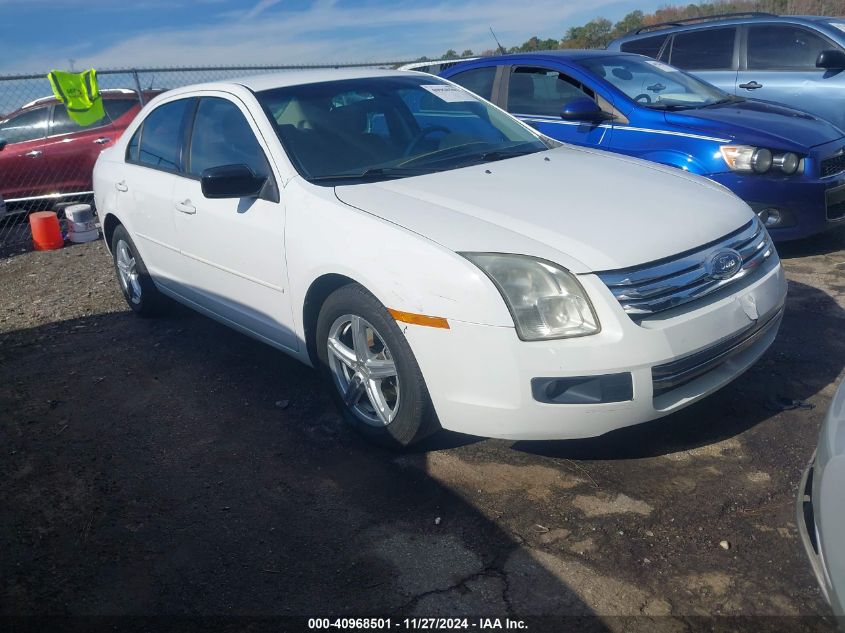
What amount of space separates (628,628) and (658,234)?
1490 mm

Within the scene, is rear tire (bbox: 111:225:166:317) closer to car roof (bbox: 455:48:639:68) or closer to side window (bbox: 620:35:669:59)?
car roof (bbox: 455:48:639:68)

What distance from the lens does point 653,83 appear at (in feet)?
21.2

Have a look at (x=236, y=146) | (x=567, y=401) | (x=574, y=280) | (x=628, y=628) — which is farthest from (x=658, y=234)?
(x=236, y=146)

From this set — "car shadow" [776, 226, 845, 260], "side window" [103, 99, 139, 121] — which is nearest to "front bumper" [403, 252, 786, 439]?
"car shadow" [776, 226, 845, 260]

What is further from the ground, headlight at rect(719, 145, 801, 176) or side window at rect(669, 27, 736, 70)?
side window at rect(669, 27, 736, 70)

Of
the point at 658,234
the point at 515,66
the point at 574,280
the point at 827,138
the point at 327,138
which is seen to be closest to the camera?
the point at 574,280

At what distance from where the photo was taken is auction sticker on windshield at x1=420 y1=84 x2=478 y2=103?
15.0 ft

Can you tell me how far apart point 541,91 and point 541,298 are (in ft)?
14.0

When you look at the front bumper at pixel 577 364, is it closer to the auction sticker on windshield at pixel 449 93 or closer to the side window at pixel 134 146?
the auction sticker on windshield at pixel 449 93

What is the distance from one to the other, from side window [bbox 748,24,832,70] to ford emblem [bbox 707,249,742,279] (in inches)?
223

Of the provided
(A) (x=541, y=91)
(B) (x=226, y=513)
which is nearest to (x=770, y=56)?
(A) (x=541, y=91)

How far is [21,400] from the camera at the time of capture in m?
4.52

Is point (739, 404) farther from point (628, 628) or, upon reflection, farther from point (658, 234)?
point (628, 628)

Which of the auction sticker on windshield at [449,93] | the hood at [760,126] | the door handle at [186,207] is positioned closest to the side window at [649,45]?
the hood at [760,126]
